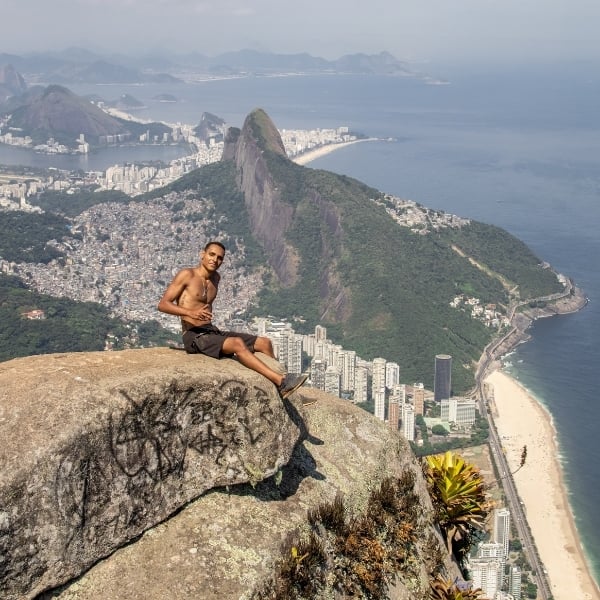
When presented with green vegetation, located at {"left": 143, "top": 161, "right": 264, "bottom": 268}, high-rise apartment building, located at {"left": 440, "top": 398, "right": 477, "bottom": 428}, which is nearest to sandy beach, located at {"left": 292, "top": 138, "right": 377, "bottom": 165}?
green vegetation, located at {"left": 143, "top": 161, "right": 264, "bottom": 268}

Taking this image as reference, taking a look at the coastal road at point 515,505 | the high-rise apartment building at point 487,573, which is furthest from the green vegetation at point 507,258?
the high-rise apartment building at point 487,573

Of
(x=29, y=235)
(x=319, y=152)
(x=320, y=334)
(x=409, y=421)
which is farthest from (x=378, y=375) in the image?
(x=319, y=152)

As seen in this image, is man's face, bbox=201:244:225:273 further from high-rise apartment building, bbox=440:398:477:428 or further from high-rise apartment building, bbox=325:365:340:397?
high-rise apartment building, bbox=325:365:340:397

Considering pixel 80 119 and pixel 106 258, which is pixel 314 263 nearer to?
pixel 106 258

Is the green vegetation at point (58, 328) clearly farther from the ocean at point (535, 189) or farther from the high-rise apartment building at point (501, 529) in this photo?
the ocean at point (535, 189)

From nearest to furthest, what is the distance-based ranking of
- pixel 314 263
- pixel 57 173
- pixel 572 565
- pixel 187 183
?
pixel 572 565 < pixel 314 263 < pixel 187 183 < pixel 57 173

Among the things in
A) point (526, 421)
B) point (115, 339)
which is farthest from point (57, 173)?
point (526, 421)
